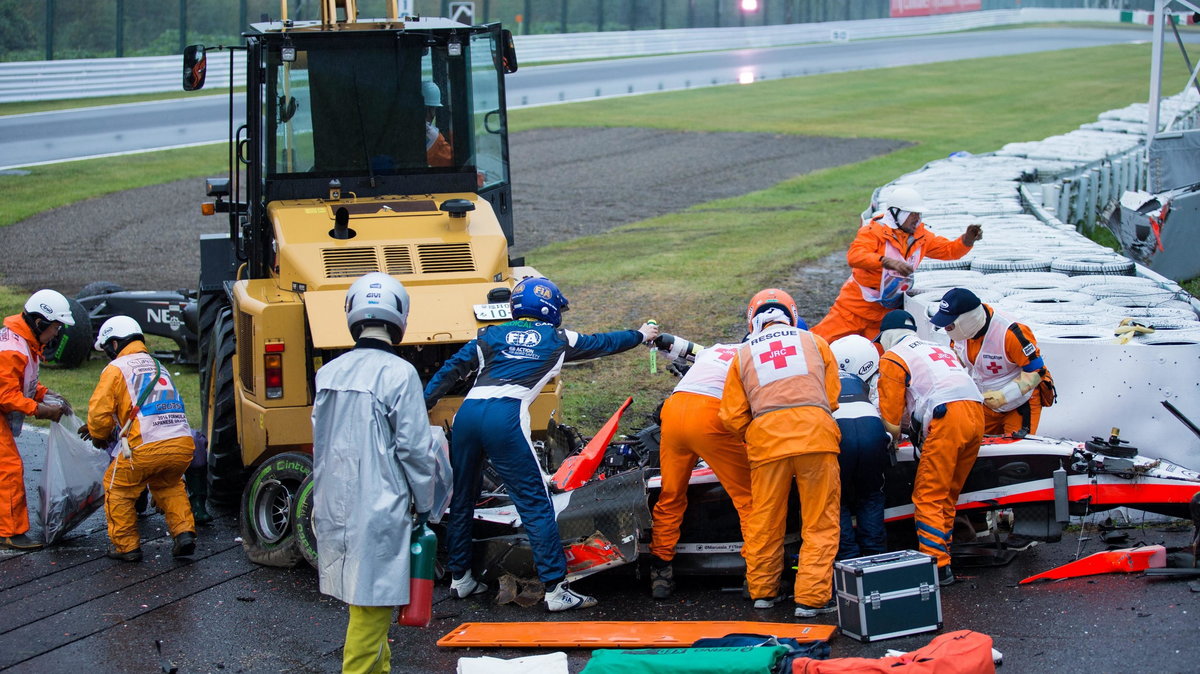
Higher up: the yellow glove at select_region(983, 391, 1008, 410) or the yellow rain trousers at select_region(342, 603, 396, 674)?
the yellow glove at select_region(983, 391, 1008, 410)

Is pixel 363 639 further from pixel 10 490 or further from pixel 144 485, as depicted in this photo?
pixel 10 490

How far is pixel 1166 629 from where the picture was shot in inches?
232

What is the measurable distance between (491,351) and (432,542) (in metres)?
1.72

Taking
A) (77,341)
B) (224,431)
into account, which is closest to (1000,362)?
(224,431)

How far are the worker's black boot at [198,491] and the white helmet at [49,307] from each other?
1274 mm

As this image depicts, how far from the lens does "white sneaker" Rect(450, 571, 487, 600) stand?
7.10 m

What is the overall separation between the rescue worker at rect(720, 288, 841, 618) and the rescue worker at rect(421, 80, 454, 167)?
3.24 m

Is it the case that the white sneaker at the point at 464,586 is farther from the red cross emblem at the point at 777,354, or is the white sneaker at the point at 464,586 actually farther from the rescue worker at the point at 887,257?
the rescue worker at the point at 887,257

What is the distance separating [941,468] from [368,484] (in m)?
3.15

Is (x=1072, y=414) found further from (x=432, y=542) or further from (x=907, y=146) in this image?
(x=907, y=146)

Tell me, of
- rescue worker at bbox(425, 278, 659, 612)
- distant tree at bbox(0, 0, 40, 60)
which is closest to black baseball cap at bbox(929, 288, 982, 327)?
rescue worker at bbox(425, 278, 659, 612)

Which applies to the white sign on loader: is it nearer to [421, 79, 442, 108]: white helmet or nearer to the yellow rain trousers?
[421, 79, 442, 108]: white helmet

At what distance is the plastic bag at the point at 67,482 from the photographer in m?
7.99

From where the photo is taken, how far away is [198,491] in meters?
8.46
